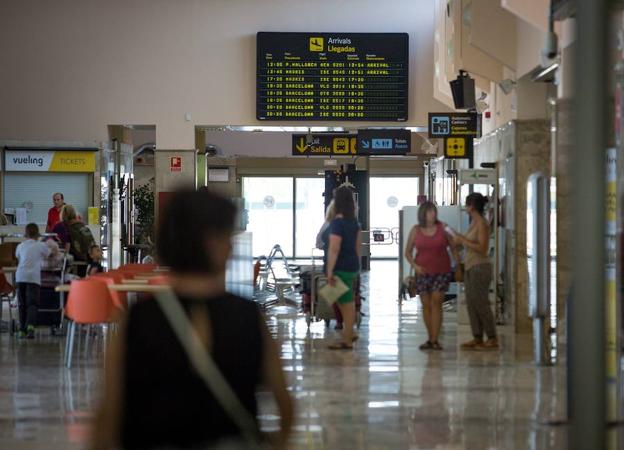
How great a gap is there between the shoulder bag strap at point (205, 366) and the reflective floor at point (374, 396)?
4263 millimetres

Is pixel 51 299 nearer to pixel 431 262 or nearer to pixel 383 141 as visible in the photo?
pixel 431 262

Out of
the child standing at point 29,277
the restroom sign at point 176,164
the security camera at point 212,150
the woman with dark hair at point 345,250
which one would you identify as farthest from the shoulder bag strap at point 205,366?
the security camera at point 212,150

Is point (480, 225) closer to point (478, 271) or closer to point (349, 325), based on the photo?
point (478, 271)

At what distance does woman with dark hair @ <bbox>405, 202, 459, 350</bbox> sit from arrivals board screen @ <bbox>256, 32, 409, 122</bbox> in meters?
8.80

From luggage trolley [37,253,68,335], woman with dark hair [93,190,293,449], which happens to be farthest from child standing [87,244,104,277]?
woman with dark hair [93,190,293,449]

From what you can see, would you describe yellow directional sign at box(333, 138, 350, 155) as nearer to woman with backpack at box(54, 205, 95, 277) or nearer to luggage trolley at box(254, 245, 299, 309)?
luggage trolley at box(254, 245, 299, 309)

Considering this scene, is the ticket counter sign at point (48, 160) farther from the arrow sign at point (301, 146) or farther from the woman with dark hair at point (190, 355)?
the woman with dark hair at point (190, 355)

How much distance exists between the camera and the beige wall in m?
21.2

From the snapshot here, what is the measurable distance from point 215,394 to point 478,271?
9.51 meters

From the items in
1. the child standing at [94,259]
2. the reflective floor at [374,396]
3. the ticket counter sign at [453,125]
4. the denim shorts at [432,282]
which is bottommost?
the reflective floor at [374,396]

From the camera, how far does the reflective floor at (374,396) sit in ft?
24.3

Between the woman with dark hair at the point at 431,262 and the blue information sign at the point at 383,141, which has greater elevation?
the blue information sign at the point at 383,141

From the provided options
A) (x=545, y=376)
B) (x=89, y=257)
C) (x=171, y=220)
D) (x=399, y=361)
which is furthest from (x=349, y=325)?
(x=171, y=220)

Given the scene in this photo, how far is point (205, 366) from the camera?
9.41 feet
